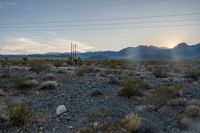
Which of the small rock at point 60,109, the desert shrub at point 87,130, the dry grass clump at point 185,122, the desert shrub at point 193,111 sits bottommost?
the dry grass clump at point 185,122

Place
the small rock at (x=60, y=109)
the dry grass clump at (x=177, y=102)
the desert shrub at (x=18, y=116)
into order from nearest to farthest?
the desert shrub at (x=18, y=116)
the small rock at (x=60, y=109)
the dry grass clump at (x=177, y=102)

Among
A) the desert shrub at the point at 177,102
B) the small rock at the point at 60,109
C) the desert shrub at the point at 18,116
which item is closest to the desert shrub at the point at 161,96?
the desert shrub at the point at 177,102

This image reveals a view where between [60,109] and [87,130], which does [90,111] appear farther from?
[87,130]

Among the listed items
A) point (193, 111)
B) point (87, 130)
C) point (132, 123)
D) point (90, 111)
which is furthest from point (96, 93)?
point (87, 130)

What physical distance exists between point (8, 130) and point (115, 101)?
6.17 m

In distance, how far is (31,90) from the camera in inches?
768

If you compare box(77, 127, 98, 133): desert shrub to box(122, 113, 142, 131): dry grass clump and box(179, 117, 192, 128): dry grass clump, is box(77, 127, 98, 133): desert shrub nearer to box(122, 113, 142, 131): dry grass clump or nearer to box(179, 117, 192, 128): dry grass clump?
box(122, 113, 142, 131): dry grass clump

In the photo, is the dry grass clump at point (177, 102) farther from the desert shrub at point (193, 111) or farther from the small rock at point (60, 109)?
the small rock at point (60, 109)

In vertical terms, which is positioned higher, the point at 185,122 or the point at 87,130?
the point at 87,130

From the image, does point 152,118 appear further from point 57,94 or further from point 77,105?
A: point 57,94

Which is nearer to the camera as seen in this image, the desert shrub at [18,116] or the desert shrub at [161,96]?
the desert shrub at [18,116]

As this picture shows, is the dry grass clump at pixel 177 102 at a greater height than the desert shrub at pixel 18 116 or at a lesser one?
lesser

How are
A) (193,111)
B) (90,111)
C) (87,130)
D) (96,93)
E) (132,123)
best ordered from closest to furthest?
1. (87,130)
2. (132,123)
3. (90,111)
4. (193,111)
5. (96,93)

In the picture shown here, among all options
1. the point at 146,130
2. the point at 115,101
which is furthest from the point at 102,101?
the point at 146,130
